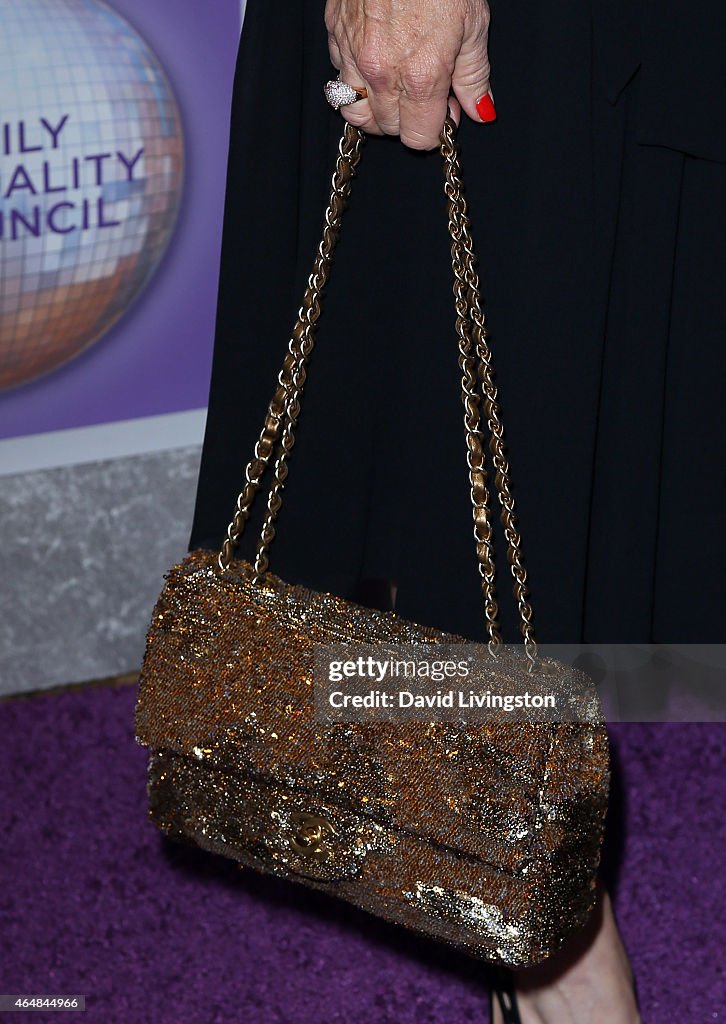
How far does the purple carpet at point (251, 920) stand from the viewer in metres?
1.19

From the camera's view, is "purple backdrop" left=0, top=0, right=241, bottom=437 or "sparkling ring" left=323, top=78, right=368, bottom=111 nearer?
"sparkling ring" left=323, top=78, right=368, bottom=111

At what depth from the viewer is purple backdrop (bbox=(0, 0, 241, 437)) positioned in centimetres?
137

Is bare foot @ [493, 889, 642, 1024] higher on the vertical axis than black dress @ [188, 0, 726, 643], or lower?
lower

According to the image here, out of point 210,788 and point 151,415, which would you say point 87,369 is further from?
point 210,788

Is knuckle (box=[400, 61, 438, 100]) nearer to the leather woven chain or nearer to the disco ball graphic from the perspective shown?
the leather woven chain

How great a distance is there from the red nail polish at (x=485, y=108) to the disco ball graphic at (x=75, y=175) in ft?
1.98

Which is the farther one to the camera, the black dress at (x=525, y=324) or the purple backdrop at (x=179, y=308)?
the purple backdrop at (x=179, y=308)

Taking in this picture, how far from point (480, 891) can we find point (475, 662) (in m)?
0.16

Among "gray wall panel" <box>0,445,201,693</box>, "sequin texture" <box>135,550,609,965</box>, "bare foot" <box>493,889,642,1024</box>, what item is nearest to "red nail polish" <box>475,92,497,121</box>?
"sequin texture" <box>135,550,609,965</box>

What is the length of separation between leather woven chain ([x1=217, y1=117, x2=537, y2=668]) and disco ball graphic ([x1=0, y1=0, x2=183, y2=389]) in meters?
0.50

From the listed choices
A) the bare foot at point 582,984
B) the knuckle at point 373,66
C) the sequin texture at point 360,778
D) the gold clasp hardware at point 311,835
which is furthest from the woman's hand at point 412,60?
the bare foot at point 582,984

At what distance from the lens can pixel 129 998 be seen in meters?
1.19

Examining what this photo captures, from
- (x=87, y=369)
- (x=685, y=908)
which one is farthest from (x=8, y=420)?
(x=685, y=908)

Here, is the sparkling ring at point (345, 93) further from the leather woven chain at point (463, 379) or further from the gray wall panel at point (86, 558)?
the gray wall panel at point (86, 558)
